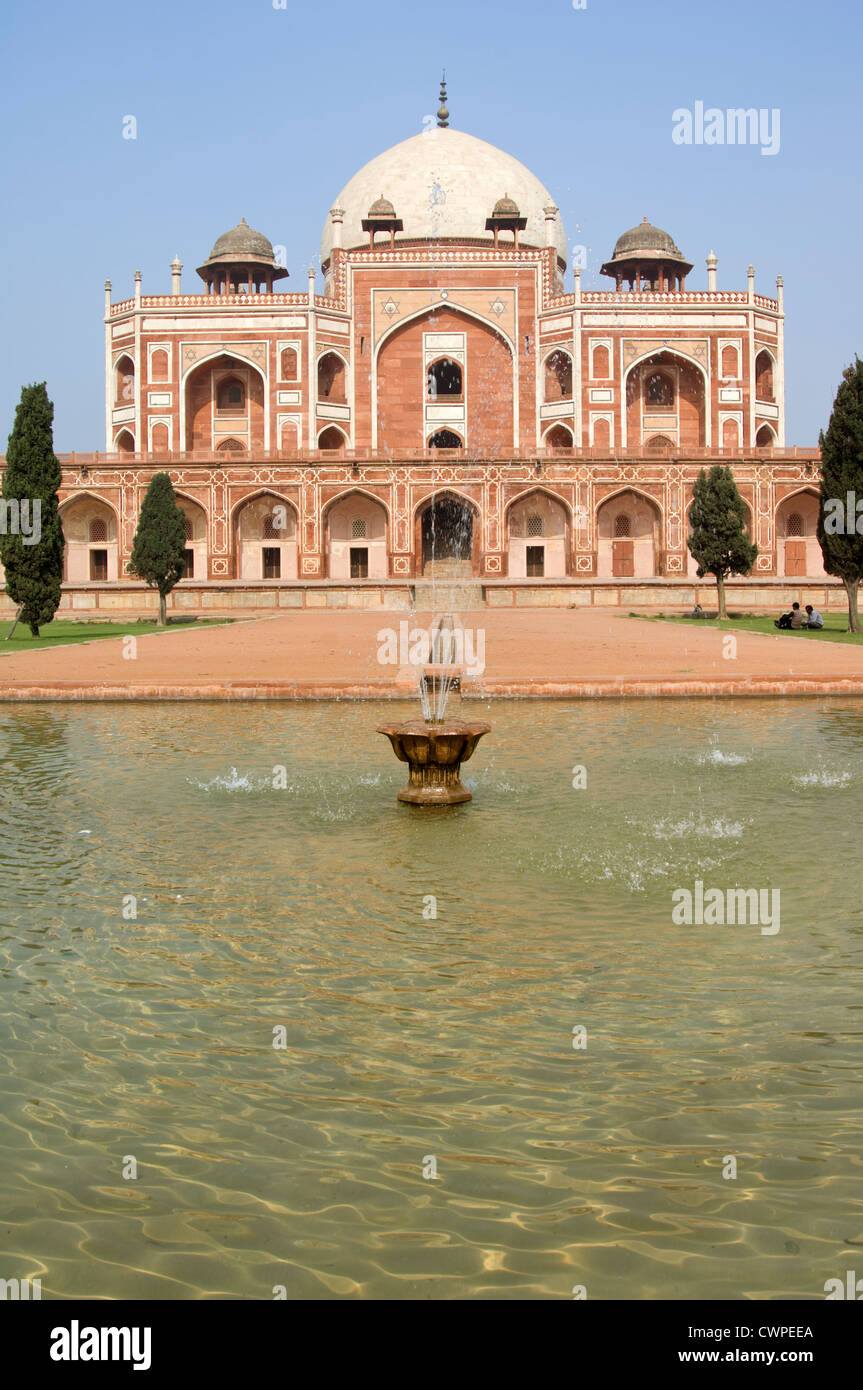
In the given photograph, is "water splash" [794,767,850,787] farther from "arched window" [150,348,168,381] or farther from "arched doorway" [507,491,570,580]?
"arched window" [150,348,168,381]

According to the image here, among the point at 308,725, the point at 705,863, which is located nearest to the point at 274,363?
the point at 308,725

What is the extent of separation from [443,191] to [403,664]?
Answer: 3630 centimetres

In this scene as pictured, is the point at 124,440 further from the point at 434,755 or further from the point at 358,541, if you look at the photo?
the point at 434,755

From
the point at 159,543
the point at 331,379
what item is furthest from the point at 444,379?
the point at 159,543

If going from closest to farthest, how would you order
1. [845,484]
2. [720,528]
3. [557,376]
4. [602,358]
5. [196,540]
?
1. [845,484]
2. [720,528]
3. [196,540]
4. [602,358]
5. [557,376]

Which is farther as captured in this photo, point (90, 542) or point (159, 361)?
point (159, 361)

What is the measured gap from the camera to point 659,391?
42.8 meters

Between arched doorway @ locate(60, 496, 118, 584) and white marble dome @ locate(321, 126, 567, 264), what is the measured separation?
16404 mm

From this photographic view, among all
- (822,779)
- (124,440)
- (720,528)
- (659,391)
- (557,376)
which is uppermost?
(557,376)

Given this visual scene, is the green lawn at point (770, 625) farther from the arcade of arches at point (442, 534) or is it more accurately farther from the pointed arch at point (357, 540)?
the pointed arch at point (357, 540)

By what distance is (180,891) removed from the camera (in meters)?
5.68

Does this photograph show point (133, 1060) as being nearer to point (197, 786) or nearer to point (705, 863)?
point (705, 863)

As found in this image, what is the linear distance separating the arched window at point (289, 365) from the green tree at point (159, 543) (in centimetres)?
1640

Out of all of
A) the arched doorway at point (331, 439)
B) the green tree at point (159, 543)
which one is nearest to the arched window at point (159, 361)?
the arched doorway at point (331, 439)
